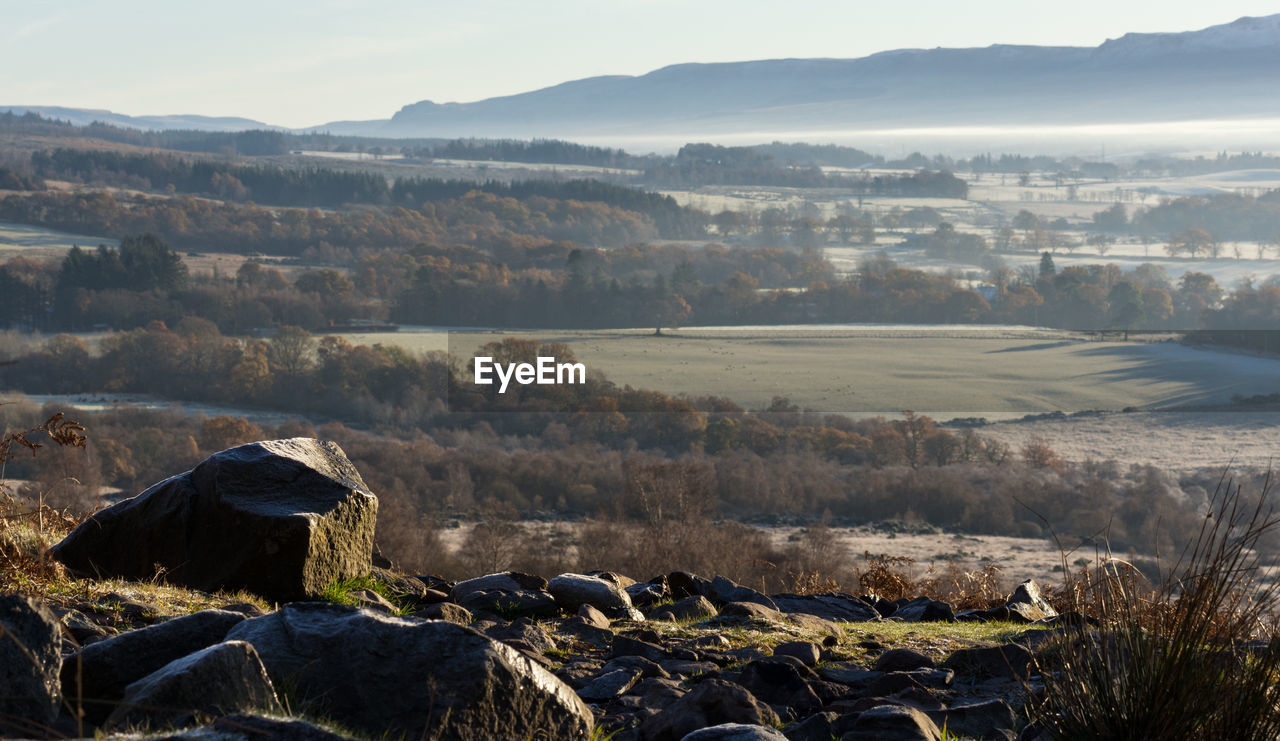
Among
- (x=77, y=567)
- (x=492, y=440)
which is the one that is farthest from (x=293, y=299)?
(x=77, y=567)

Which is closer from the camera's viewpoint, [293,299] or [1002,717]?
[1002,717]

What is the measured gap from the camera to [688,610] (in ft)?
25.1

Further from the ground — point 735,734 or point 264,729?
point 264,729

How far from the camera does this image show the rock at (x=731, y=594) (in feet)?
27.2

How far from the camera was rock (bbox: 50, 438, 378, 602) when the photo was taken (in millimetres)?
6340

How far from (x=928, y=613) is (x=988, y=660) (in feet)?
9.12

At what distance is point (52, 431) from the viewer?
5.60 meters

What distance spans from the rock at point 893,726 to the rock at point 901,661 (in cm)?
153

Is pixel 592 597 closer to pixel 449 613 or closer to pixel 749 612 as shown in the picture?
pixel 749 612

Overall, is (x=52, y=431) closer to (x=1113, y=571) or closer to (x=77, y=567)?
(x=77, y=567)

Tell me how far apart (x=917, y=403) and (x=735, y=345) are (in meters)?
20.1

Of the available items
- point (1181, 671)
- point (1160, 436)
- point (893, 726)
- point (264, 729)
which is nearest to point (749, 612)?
point (893, 726)

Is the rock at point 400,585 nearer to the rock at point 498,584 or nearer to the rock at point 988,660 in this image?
the rock at point 498,584

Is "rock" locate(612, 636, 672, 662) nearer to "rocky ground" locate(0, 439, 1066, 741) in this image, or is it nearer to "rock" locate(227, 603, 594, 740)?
"rocky ground" locate(0, 439, 1066, 741)
